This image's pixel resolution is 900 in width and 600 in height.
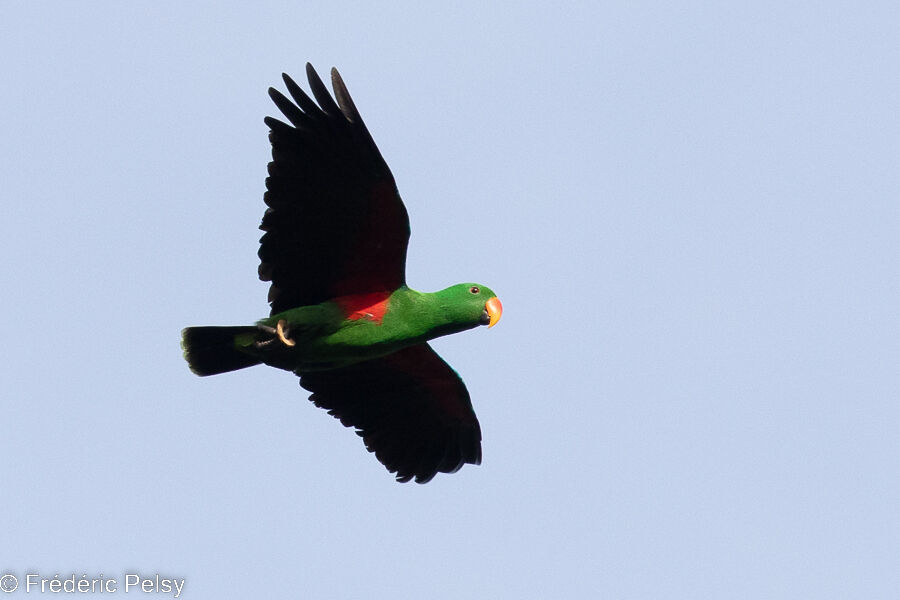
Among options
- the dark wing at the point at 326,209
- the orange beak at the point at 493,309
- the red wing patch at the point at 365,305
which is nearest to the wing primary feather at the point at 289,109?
the dark wing at the point at 326,209

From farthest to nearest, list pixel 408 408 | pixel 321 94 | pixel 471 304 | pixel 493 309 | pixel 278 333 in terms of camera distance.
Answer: pixel 408 408
pixel 493 309
pixel 471 304
pixel 278 333
pixel 321 94

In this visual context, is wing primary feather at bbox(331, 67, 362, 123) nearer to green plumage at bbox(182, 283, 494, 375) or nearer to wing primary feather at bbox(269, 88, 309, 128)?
wing primary feather at bbox(269, 88, 309, 128)

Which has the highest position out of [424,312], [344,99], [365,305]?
[344,99]

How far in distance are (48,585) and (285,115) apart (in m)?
5.06

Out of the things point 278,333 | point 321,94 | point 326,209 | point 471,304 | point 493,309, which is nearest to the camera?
point 321,94

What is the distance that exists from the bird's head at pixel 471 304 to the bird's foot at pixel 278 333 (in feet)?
5.43

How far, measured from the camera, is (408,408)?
1523 centimetres

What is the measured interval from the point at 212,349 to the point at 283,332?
2.71ft

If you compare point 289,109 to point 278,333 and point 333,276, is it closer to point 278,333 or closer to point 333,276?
point 333,276

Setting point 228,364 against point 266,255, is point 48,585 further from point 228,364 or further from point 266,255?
point 266,255

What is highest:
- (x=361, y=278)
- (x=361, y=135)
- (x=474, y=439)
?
(x=361, y=135)

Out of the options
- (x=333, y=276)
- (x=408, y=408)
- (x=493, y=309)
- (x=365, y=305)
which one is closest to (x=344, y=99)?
(x=333, y=276)

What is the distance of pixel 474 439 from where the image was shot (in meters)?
15.6

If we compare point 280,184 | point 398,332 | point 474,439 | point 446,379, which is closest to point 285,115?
point 280,184
